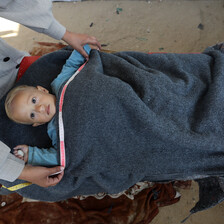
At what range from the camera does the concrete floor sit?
1.73 m

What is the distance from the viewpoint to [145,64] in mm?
1043

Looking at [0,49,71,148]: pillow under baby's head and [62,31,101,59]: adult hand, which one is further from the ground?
[62,31,101,59]: adult hand

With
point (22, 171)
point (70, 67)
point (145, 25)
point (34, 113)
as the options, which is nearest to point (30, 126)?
point (34, 113)

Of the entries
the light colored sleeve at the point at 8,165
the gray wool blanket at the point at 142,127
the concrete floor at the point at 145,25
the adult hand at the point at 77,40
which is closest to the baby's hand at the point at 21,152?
the light colored sleeve at the point at 8,165

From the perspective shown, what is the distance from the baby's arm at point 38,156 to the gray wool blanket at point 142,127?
0.27 feet

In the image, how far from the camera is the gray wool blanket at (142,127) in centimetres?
82

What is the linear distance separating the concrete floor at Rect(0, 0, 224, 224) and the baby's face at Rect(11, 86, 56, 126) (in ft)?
3.32

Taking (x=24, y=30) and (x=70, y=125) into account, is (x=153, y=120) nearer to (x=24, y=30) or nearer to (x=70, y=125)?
(x=70, y=125)

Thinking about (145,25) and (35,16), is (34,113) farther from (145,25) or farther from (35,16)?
(145,25)

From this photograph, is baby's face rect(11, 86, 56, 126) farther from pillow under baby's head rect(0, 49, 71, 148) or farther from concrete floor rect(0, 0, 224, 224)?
concrete floor rect(0, 0, 224, 224)

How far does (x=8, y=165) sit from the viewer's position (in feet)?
2.55

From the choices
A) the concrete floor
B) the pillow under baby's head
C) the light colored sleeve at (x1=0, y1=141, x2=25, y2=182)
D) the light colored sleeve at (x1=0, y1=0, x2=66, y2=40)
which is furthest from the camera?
the concrete floor

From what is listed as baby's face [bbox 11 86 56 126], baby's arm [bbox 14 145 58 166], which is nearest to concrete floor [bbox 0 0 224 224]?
baby's face [bbox 11 86 56 126]

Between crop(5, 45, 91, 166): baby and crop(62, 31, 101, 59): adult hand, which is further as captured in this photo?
crop(62, 31, 101, 59): adult hand
